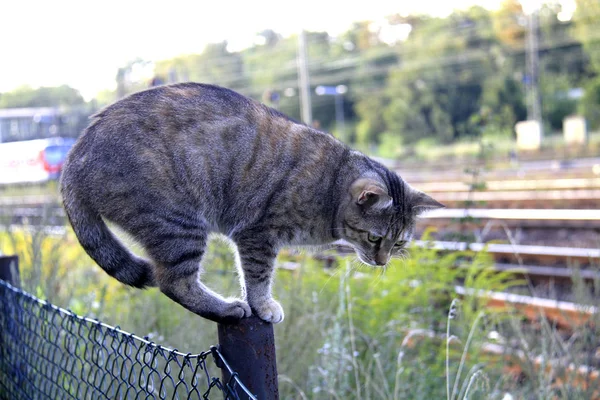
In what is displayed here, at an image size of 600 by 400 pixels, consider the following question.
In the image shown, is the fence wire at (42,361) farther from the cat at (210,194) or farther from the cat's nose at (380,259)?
the cat's nose at (380,259)

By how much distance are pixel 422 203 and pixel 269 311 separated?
3.36 feet

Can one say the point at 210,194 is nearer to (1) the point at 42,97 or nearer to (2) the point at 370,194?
(2) the point at 370,194

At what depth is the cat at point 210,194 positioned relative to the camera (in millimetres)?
3158

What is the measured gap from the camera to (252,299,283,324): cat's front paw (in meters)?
3.16

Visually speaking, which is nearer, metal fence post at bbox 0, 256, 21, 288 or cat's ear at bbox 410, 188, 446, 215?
cat's ear at bbox 410, 188, 446, 215

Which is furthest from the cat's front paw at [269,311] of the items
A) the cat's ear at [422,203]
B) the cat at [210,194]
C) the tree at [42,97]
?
the tree at [42,97]

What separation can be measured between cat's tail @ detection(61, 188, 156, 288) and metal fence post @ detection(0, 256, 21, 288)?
134cm

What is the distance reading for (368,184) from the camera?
3.51m

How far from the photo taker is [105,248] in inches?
127

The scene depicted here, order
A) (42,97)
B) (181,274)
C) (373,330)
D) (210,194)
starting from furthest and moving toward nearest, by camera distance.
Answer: (42,97), (373,330), (210,194), (181,274)

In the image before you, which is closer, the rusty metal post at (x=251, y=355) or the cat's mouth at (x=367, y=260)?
the rusty metal post at (x=251, y=355)

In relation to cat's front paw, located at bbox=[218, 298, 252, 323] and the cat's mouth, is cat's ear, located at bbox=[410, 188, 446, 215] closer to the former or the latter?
the cat's mouth

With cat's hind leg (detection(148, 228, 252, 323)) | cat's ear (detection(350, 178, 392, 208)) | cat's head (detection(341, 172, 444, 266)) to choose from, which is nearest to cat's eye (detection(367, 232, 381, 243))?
cat's head (detection(341, 172, 444, 266))

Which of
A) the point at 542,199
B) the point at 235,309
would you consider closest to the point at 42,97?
the point at 542,199
